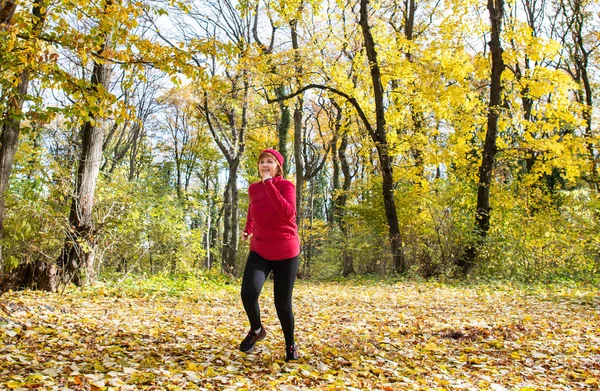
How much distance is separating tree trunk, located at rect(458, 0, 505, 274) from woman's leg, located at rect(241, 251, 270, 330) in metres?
8.35

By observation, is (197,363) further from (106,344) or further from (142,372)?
(106,344)

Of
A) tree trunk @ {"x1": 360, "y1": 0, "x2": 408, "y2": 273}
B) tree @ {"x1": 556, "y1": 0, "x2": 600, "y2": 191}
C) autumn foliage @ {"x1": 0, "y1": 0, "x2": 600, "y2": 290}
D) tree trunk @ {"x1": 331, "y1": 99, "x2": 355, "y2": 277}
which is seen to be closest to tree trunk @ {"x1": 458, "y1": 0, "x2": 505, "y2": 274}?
autumn foliage @ {"x1": 0, "y1": 0, "x2": 600, "y2": 290}

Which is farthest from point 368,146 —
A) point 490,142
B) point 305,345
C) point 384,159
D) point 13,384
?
point 13,384

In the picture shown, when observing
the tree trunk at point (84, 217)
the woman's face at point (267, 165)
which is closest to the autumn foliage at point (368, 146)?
the tree trunk at point (84, 217)

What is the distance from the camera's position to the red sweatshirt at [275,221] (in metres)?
3.81

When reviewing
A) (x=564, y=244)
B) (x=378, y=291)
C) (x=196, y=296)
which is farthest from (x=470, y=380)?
(x=564, y=244)

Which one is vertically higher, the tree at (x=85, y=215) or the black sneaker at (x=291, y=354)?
the tree at (x=85, y=215)

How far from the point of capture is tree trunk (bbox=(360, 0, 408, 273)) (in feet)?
39.6

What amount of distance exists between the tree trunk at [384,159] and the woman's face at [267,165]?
8.30 m

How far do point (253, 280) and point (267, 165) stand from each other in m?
0.97

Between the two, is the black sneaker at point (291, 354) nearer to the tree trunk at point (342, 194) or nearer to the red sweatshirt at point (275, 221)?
the red sweatshirt at point (275, 221)

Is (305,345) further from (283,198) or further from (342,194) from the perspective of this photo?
(342,194)

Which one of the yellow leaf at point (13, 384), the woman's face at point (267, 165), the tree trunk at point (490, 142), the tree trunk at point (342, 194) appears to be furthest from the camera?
the tree trunk at point (342, 194)

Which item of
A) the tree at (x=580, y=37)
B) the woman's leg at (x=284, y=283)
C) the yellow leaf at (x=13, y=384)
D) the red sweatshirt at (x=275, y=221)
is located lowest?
the yellow leaf at (x=13, y=384)
